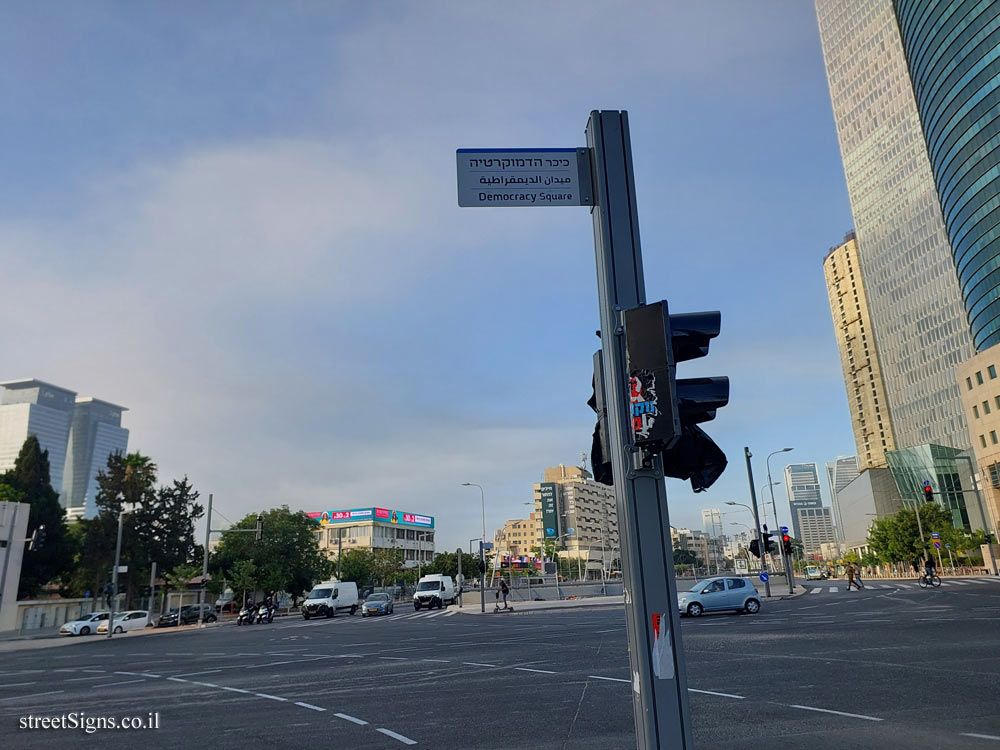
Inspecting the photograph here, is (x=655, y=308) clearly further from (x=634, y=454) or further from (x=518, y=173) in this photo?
(x=518, y=173)

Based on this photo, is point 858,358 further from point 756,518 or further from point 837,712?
point 837,712

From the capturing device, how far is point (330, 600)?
161ft

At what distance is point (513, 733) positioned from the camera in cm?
782

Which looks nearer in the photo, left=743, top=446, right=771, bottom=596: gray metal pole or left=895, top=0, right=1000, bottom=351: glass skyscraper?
left=743, top=446, right=771, bottom=596: gray metal pole

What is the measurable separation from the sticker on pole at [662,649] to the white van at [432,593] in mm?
52875

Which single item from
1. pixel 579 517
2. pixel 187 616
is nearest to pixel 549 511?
pixel 579 517

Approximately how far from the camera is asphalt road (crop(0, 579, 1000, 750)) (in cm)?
755

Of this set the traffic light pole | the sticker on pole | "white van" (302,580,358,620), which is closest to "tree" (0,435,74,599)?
"white van" (302,580,358,620)

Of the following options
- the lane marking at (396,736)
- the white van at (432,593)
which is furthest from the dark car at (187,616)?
the lane marking at (396,736)

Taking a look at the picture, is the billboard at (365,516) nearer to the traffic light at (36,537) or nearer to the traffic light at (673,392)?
the traffic light at (36,537)

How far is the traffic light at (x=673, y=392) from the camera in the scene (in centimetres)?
337

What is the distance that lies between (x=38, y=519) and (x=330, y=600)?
29205mm

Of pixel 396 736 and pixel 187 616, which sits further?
pixel 187 616

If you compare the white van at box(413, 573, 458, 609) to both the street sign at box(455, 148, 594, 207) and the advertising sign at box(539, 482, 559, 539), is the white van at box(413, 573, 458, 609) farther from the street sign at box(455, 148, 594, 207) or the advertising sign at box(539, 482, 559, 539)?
the advertising sign at box(539, 482, 559, 539)
